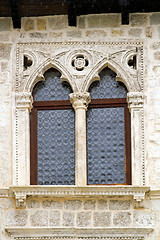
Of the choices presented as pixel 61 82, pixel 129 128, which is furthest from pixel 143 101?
pixel 61 82

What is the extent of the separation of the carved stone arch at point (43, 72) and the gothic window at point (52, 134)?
0.41ft

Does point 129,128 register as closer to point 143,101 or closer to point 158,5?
point 143,101

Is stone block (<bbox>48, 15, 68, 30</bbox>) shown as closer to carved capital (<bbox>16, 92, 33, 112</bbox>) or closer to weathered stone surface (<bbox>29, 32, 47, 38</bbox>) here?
weathered stone surface (<bbox>29, 32, 47, 38</bbox>)

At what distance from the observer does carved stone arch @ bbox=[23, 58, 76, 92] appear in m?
11.7

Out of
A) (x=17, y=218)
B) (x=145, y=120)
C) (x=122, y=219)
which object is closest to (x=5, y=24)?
(x=145, y=120)

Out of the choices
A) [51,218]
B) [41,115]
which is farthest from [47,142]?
[51,218]

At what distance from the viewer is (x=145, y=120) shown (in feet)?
37.8

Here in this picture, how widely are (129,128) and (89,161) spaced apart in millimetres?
727

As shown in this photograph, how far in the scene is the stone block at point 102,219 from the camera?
11117 mm

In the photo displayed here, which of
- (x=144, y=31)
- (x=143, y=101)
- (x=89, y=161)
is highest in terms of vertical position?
(x=144, y=31)

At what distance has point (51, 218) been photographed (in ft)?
Answer: 36.6

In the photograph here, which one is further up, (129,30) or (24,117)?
(129,30)

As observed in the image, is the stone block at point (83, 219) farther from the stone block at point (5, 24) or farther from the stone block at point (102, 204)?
the stone block at point (5, 24)

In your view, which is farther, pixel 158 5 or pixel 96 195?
pixel 158 5
